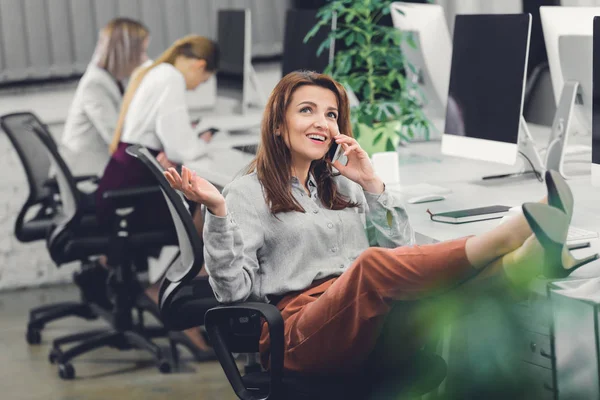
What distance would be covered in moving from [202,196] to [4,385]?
2.03m

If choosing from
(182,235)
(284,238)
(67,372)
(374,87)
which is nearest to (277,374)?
(284,238)

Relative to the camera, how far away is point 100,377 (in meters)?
3.72

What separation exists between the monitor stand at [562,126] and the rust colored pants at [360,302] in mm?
1217

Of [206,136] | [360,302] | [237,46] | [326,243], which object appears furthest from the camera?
[237,46]

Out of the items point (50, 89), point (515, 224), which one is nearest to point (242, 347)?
point (515, 224)

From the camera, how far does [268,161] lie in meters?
2.28

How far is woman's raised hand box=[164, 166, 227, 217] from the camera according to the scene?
6.46ft

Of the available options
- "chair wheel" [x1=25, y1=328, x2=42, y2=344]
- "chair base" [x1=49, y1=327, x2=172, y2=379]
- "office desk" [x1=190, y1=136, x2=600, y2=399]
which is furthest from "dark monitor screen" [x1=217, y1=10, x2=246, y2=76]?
"chair wheel" [x1=25, y1=328, x2=42, y2=344]

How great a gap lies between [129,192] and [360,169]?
146cm

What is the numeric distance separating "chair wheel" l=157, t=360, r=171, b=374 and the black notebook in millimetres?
1572

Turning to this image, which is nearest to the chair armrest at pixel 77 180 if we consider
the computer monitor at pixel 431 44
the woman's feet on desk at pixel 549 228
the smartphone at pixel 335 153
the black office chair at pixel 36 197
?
the black office chair at pixel 36 197

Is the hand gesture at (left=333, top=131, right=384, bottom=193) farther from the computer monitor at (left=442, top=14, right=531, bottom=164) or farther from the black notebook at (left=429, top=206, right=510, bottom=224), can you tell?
the computer monitor at (left=442, top=14, right=531, bottom=164)

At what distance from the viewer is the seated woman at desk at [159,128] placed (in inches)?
146

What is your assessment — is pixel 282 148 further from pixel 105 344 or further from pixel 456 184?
pixel 105 344
